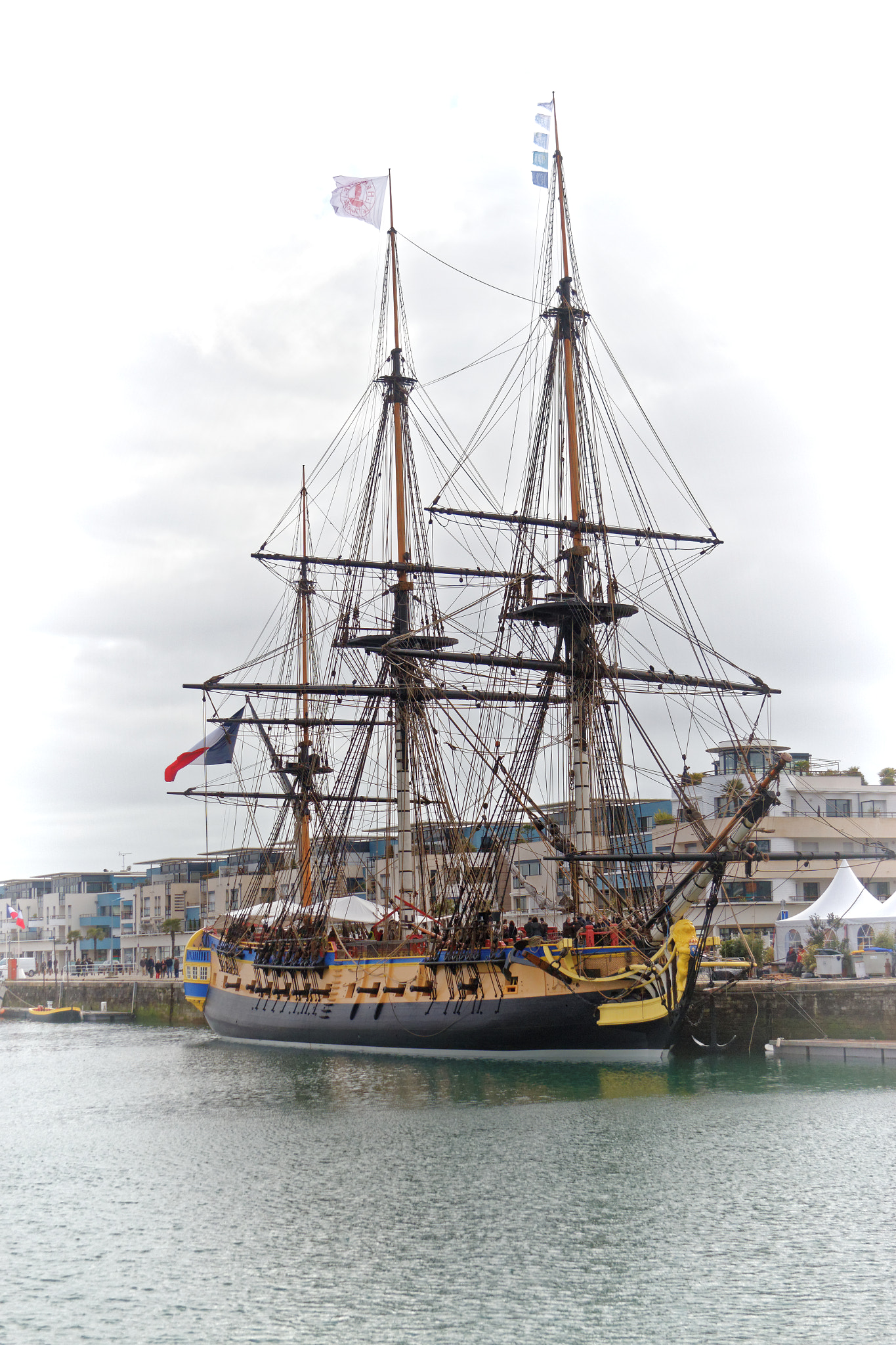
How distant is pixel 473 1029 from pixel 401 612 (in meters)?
20.6

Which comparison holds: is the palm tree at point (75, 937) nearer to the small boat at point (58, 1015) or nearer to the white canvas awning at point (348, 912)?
the small boat at point (58, 1015)

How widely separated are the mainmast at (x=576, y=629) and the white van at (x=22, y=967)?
71.7 metres

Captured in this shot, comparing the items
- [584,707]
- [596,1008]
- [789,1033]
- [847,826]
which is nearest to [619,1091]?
[596,1008]

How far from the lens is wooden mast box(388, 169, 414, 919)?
54500 mm

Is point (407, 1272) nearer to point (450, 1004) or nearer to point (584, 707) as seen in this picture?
point (450, 1004)

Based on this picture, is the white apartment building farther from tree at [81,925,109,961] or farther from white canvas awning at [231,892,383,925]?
tree at [81,925,109,961]

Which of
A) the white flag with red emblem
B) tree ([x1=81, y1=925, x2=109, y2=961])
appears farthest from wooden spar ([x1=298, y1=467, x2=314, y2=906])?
tree ([x1=81, y1=925, x2=109, y2=961])

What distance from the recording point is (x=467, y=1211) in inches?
912

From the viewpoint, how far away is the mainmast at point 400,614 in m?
54.5

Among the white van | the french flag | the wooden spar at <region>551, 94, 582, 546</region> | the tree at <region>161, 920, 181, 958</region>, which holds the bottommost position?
the white van

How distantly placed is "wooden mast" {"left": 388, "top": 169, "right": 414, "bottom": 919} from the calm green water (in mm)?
15517

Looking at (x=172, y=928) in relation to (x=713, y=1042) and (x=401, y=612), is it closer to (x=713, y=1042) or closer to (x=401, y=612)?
(x=401, y=612)

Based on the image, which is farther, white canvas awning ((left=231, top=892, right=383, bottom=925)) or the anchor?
white canvas awning ((left=231, top=892, right=383, bottom=925))

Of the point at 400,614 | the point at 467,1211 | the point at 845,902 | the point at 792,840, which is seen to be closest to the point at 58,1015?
the point at 400,614
